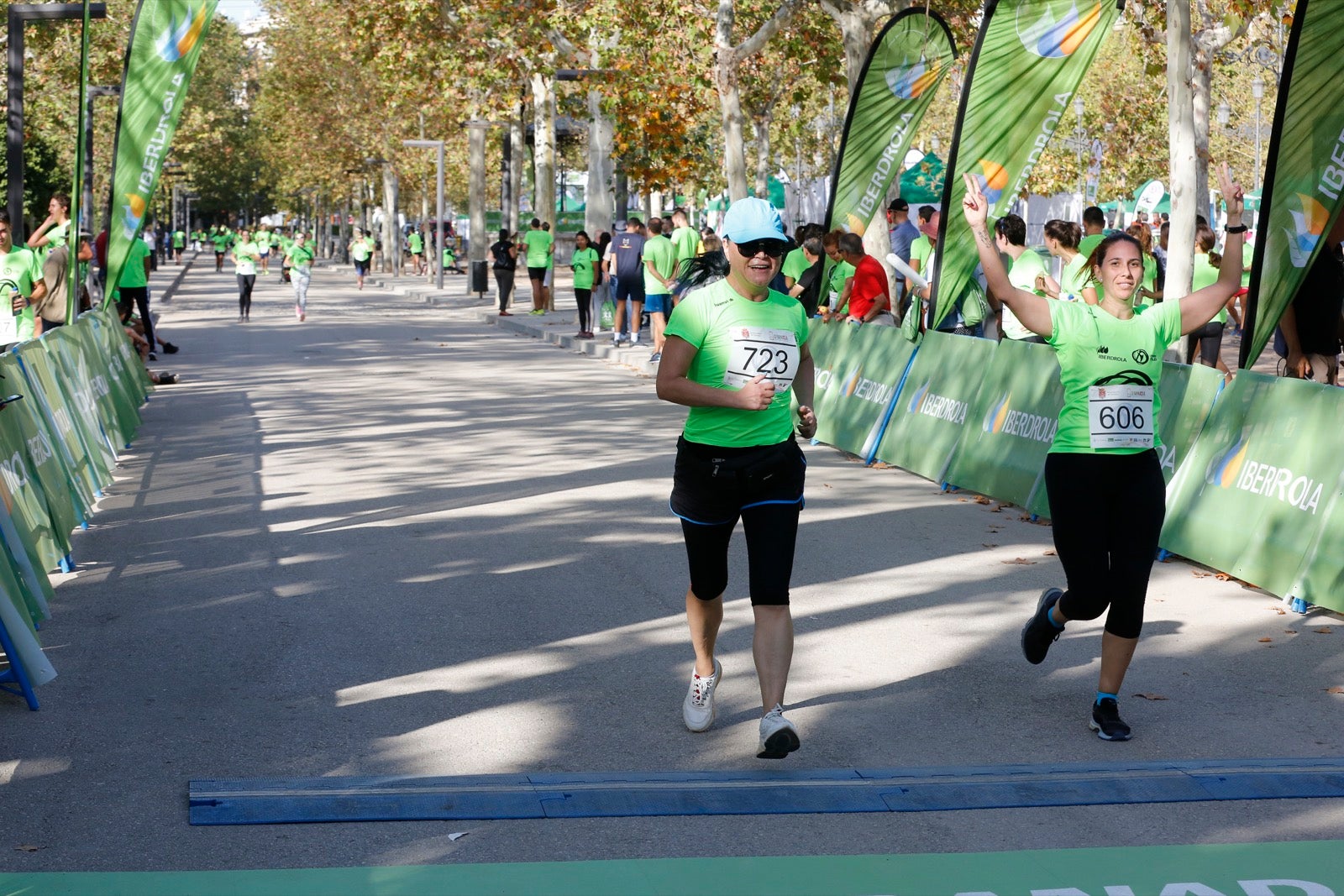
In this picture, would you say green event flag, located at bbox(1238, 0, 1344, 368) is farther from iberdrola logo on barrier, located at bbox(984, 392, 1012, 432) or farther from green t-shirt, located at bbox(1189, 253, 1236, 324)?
green t-shirt, located at bbox(1189, 253, 1236, 324)

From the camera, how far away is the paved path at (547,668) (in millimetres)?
5023

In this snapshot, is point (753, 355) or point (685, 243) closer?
point (753, 355)

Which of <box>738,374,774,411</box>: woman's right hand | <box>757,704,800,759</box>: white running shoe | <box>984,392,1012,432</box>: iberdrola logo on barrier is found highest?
<box>738,374,774,411</box>: woman's right hand

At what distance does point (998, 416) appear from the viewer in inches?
442

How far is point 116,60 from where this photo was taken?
4425 cm

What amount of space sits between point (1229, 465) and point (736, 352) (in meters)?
4.11

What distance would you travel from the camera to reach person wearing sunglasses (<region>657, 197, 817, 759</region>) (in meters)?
5.66

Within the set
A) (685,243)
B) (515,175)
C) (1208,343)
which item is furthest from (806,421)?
(515,175)

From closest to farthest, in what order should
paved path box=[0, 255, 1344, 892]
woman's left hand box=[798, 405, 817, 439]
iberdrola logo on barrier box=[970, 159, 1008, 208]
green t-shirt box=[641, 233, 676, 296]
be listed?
paved path box=[0, 255, 1344, 892] → woman's left hand box=[798, 405, 817, 439] → iberdrola logo on barrier box=[970, 159, 1008, 208] → green t-shirt box=[641, 233, 676, 296]

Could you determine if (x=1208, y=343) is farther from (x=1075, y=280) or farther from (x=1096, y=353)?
(x=1096, y=353)

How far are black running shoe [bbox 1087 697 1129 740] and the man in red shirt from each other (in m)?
9.70

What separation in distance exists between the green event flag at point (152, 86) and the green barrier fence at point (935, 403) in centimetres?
719

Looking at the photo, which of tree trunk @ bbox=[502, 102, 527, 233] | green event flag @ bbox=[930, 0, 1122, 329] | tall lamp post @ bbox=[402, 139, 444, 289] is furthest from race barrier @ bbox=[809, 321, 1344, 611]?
tree trunk @ bbox=[502, 102, 527, 233]

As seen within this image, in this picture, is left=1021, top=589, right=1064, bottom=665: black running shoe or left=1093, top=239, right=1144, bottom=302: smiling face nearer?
left=1093, top=239, right=1144, bottom=302: smiling face
